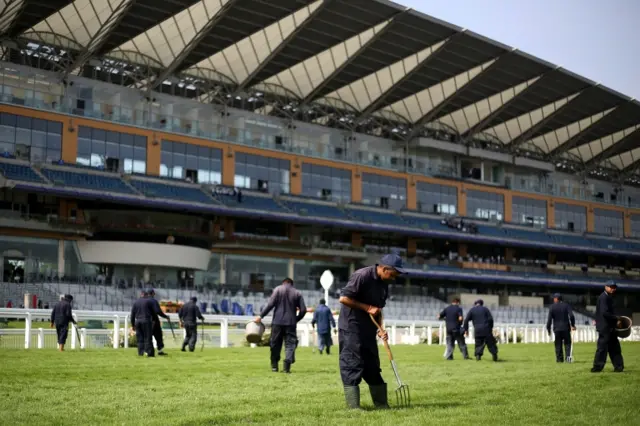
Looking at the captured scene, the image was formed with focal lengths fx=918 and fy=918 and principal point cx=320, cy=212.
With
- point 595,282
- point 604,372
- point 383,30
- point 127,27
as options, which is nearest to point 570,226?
point 595,282

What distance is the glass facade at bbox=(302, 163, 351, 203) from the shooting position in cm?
7506

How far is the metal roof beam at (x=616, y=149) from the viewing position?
89375 mm

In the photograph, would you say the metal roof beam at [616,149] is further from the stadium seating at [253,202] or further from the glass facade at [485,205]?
the stadium seating at [253,202]

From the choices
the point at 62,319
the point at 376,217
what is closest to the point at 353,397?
the point at 62,319

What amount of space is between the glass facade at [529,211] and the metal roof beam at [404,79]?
73.6 ft

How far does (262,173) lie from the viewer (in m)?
72.2

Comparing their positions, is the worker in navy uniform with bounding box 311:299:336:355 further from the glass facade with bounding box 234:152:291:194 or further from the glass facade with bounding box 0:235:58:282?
the glass facade with bounding box 234:152:291:194

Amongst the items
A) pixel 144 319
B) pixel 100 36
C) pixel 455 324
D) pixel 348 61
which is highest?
pixel 348 61

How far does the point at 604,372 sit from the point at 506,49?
5148cm

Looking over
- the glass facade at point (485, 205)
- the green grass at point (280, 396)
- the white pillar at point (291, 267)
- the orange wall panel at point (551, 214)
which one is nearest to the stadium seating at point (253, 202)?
the white pillar at point (291, 267)

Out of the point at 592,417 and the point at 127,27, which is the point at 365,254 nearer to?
the point at 127,27

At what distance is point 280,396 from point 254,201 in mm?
57586

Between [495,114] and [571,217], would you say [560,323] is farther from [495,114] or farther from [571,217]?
[571,217]

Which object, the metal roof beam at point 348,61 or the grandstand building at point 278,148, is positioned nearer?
the grandstand building at point 278,148
